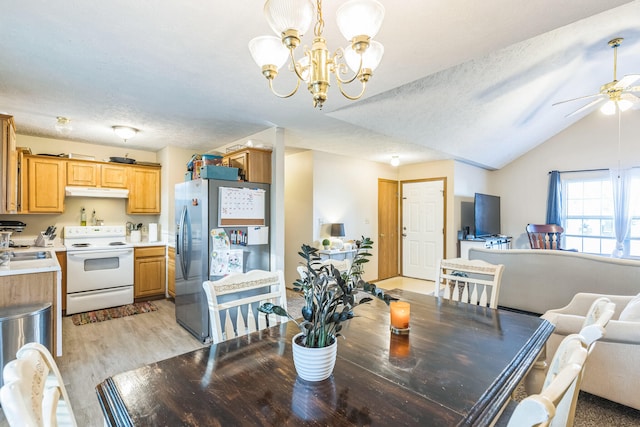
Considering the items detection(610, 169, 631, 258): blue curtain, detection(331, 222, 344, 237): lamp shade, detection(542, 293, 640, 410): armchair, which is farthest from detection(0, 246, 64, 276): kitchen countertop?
detection(610, 169, 631, 258): blue curtain

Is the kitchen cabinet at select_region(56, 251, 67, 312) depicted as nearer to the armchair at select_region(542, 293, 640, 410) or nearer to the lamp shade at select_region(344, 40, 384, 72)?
the lamp shade at select_region(344, 40, 384, 72)

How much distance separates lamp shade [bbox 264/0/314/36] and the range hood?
428 cm

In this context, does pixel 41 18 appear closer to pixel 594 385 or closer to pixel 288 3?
pixel 288 3

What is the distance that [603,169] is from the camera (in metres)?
5.57

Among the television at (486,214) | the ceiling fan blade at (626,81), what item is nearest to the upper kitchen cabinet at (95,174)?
the television at (486,214)

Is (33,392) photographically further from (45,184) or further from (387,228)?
(387,228)

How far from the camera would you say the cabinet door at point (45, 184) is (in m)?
3.79

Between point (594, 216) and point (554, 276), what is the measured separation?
4.18 meters

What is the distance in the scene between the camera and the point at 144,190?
15.2ft

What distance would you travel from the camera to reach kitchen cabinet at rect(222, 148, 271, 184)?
3.28 m

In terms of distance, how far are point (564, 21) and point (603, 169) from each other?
5.67m

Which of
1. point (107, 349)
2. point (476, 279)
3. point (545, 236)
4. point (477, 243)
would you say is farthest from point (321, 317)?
point (545, 236)

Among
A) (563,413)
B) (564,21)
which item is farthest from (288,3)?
(563,413)

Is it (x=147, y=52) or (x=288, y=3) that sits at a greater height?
(x=147, y=52)
